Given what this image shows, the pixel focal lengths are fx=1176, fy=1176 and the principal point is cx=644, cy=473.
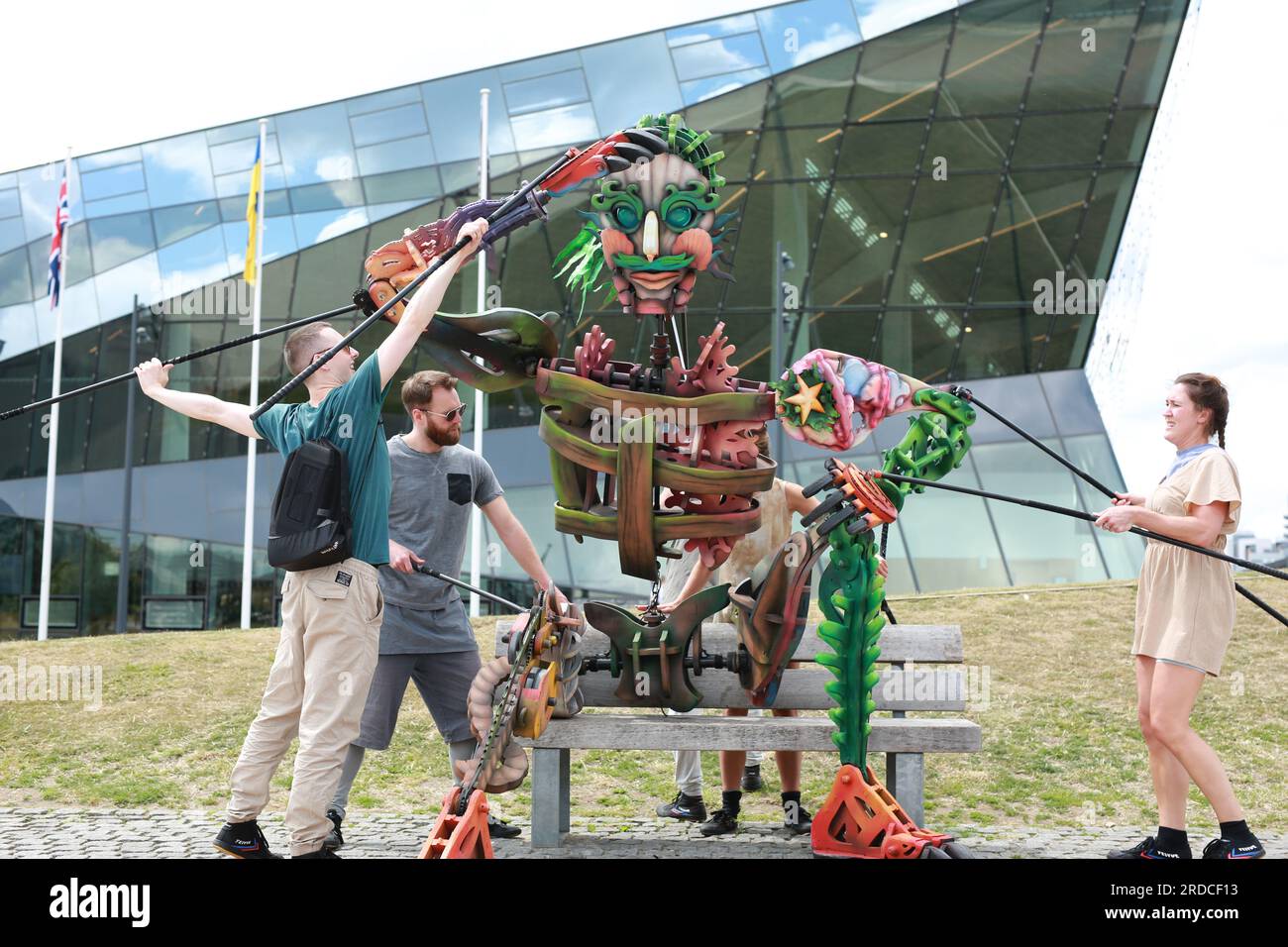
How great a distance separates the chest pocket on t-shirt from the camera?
5449 mm

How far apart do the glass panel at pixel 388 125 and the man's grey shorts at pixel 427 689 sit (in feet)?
46.0

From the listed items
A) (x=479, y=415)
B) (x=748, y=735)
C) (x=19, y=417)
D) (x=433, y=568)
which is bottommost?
(x=748, y=735)

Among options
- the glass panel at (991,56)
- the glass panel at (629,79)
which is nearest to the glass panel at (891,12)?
the glass panel at (991,56)

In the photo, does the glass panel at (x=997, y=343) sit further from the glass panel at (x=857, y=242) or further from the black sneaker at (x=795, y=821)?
the black sneaker at (x=795, y=821)

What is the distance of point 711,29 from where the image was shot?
57.3ft

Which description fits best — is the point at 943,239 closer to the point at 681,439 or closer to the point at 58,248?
the point at 58,248

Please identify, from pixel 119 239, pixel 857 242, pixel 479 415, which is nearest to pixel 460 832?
pixel 479 415

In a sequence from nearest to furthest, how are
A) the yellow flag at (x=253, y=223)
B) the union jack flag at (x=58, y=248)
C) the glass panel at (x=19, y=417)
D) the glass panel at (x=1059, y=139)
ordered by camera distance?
the yellow flag at (x=253, y=223) → the union jack flag at (x=58, y=248) → the glass panel at (x=1059, y=139) → the glass panel at (x=19, y=417)

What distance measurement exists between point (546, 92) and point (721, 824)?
14.2m

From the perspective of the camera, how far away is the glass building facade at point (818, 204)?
1722 cm

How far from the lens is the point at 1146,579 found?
4941mm

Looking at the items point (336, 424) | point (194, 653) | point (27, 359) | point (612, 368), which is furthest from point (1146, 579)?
point (27, 359)

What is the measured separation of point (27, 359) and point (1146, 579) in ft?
64.1
